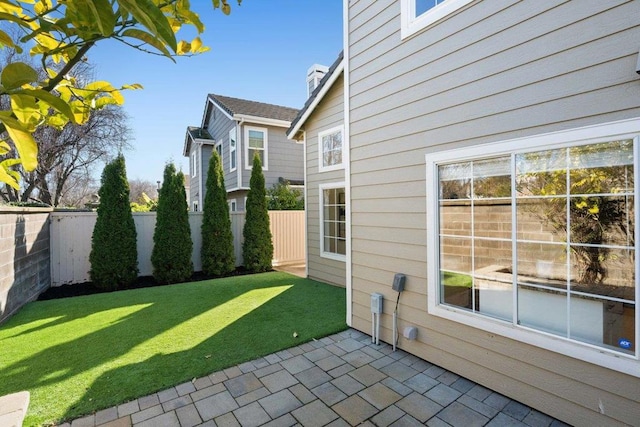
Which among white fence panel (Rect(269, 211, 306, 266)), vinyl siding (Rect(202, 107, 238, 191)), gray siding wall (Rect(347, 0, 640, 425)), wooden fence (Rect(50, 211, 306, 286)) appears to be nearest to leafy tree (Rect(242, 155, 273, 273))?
wooden fence (Rect(50, 211, 306, 286))

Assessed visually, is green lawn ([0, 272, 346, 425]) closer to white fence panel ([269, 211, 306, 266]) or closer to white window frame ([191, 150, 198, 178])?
white fence panel ([269, 211, 306, 266])

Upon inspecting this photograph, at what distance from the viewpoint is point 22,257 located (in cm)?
539

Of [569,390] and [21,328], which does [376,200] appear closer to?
[569,390]

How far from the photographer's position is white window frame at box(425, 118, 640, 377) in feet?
7.10

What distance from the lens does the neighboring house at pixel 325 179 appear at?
693cm

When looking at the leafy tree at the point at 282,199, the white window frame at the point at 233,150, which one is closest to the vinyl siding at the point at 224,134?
the white window frame at the point at 233,150

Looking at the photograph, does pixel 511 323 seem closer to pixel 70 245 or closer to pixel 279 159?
pixel 70 245

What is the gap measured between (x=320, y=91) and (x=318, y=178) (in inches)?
77.4

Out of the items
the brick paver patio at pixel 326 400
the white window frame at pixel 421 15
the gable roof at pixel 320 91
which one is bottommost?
the brick paver patio at pixel 326 400

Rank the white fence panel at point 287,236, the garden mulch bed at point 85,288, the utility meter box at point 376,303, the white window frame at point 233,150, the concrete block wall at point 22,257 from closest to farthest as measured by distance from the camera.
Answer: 1. the utility meter box at point 376,303
2. the concrete block wall at point 22,257
3. the garden mulch bed at point 85,288
4. the white fence panel at point 287,236
5. the white window frame at point 233,150

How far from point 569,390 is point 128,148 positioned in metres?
17.2

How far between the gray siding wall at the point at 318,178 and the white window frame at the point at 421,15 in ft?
10.2

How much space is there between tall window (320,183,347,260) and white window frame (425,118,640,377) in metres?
3.62

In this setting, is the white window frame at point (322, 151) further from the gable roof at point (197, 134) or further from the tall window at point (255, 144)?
the gable roof at point (197, 134)
